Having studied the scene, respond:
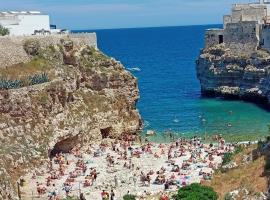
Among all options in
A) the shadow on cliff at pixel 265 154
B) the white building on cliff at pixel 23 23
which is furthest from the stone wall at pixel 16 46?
the shadow on cliff at pixel 265 154

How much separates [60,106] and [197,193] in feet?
69.7

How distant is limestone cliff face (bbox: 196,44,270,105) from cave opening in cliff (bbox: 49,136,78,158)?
27249mm

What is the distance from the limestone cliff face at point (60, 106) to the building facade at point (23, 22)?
547 cm

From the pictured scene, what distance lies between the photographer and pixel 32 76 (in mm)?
47531

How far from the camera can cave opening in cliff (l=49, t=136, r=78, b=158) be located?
47500mm

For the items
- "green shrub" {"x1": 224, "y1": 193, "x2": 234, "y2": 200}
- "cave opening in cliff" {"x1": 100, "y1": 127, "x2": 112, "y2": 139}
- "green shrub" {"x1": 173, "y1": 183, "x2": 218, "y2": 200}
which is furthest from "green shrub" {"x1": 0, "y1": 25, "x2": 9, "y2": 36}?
"green shrub" {"x1": 224, "y1": 193, "x2": 234, "y2": 200}

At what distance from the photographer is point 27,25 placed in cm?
5988

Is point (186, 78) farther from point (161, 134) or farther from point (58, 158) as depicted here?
point (58, 158)

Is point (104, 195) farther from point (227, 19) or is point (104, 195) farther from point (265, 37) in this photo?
point (227, 19)

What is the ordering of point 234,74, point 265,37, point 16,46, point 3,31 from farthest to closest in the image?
point 234,74 < point 265,37 < point 3,31 < point 16,46

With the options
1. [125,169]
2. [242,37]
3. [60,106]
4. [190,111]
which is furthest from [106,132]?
[242,37]

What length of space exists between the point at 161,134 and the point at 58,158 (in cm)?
1237

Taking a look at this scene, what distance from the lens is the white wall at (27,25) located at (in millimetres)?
58656

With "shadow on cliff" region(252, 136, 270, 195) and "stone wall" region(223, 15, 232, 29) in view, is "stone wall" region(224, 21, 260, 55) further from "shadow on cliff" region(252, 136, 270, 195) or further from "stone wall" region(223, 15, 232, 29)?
"shadow on cliff" region(252, 136, 270, 195)
